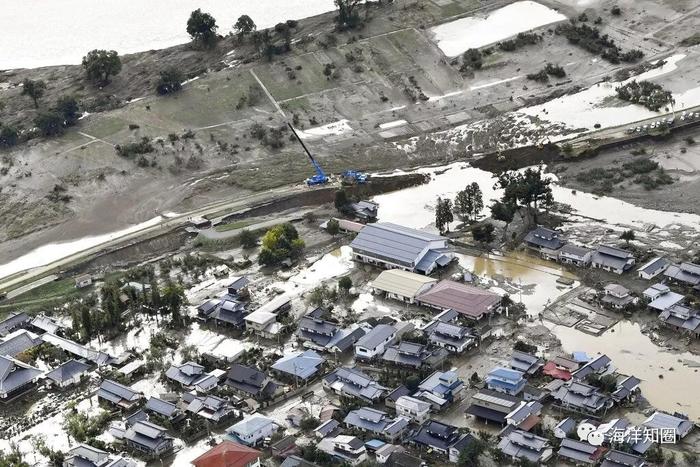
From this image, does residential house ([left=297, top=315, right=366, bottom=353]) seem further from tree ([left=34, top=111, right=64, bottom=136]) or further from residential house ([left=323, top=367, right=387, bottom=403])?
tree ([left=34, top=111, right=64, bottom=136])

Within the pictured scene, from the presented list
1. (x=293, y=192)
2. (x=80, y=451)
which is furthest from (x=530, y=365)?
(x=293, y=192)

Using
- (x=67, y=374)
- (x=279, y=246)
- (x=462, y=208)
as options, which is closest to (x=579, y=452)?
(x=462, y=208)

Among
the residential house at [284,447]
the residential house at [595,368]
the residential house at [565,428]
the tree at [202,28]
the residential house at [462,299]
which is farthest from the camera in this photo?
the tree at [202,28]

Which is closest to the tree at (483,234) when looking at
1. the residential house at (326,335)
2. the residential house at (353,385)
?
the residential house at (326,335)

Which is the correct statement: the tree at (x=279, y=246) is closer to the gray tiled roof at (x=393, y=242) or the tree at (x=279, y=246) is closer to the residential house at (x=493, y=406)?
the gray tiled roof at (x=393, y=242)

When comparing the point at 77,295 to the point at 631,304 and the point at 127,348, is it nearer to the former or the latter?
the point at 127,348

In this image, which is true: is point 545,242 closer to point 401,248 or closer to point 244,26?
point 401,248
